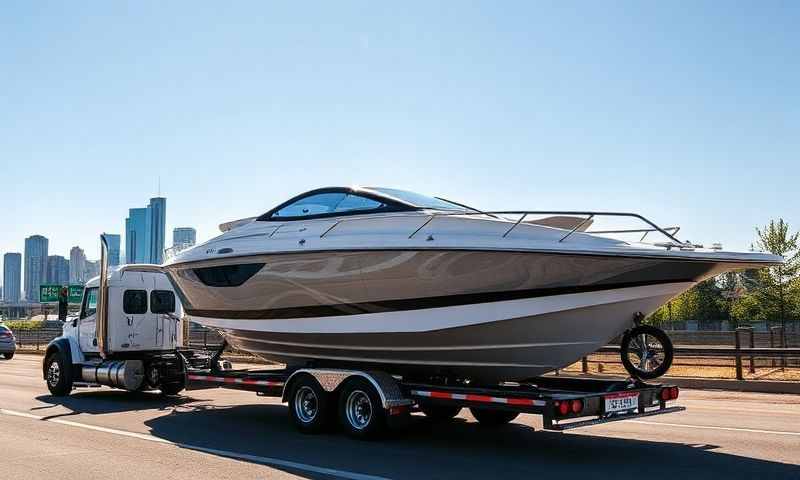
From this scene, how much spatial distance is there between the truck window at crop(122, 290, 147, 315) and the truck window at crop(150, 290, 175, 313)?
0.16 m

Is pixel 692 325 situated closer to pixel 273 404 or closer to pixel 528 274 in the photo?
pixel 273 404

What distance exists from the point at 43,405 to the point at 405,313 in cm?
724

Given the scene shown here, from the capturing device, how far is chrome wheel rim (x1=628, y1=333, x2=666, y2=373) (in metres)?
8.20

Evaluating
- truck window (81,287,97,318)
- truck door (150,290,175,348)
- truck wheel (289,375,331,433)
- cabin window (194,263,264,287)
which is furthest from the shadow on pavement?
truck window (81,287,97,318)

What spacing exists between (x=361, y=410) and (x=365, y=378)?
45cm

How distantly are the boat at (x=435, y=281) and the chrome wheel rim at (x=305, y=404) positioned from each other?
24.1 inches

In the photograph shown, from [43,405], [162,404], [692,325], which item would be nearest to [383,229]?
[162,404]

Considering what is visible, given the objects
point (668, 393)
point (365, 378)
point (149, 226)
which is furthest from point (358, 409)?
point (149, 226)

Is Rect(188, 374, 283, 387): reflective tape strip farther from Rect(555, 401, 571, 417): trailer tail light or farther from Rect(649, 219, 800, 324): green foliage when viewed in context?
Rect(649, 219, 800, 324): green foliage

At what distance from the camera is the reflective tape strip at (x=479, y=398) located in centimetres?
772

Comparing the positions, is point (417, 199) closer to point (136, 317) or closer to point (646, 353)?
point (646, 353)

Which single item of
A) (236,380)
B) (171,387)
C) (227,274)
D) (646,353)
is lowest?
(171,387)

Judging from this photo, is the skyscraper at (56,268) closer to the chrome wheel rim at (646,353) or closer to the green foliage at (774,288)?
the green foliage at (774,288)

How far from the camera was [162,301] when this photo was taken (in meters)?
14.7
